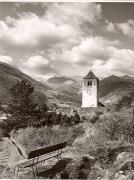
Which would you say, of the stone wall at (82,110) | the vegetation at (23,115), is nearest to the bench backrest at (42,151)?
the vegetation at (23,115)

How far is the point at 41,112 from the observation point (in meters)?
20.3

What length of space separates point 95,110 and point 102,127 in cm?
2251

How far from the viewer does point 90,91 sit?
5797 centimetres

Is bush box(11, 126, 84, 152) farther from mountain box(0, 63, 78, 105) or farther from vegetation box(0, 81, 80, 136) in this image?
mountain box(0, 63, 78, 105)

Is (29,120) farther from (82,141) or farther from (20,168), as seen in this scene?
(20,168)

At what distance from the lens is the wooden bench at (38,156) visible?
8477 millimetres

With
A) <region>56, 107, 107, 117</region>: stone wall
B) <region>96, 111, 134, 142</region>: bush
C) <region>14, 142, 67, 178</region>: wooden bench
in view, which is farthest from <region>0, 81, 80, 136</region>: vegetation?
<region>56, 107, 107, 117</region>: stone wall

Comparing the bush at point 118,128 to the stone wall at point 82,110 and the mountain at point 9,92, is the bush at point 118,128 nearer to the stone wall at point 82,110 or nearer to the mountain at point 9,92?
the stone wall at point 82,110

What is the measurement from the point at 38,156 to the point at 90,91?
162 feet

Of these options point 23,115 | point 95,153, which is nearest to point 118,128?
point 95,153

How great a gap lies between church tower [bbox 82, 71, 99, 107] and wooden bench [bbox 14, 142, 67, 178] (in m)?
46.6

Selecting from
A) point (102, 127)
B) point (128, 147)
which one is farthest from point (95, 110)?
point (128, 147)

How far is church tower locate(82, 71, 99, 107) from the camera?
56969 millimetres

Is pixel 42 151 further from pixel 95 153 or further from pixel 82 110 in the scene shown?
pixel 82 110
